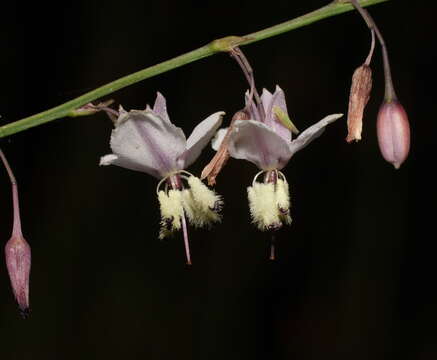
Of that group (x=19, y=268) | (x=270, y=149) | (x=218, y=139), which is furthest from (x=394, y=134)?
(x=19, y=268)

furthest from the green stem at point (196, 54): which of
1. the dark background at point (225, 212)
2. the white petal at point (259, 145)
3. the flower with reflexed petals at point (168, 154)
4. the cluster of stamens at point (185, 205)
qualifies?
the dark background at point (225, 212)

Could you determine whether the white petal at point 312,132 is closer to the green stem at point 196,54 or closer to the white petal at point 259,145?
the white petal at point 259,145

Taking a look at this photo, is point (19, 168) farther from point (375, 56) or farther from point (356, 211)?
point (375, 56)

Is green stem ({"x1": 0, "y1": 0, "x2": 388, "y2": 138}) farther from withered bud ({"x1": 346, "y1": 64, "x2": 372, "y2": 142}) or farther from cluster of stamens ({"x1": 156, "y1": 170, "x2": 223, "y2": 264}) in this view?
cluster of stamens ({"x1": 156, "y1": 170, "x2": 223, "y2": 264})

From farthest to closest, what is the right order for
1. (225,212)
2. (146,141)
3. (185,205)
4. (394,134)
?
(225,212) < (185,205) < (146,141) < (394,134)

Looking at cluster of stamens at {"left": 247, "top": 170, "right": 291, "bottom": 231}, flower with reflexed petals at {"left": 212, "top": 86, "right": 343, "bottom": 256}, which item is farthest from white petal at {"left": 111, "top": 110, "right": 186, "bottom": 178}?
cluster of stamens at {"left": 247, "top": 170, "right": 291, "bottom": 231}

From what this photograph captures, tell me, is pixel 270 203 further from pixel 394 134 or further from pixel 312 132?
pixel 394 134
